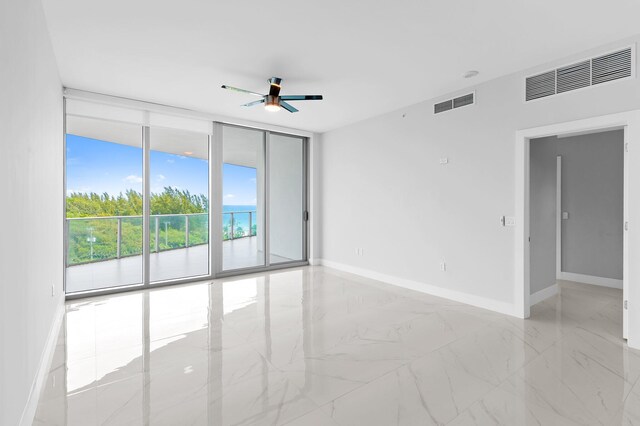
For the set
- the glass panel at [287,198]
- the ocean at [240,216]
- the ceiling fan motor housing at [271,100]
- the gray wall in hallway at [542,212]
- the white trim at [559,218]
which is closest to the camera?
the ceiling fan motor housing at [271,100]

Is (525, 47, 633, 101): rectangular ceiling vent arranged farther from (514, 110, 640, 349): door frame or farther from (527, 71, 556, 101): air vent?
(514, 110, 640, 349): door frame

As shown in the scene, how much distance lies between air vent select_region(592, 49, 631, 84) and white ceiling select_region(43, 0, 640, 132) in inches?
6.4

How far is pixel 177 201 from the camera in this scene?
229 inches

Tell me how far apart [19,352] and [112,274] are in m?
4.02

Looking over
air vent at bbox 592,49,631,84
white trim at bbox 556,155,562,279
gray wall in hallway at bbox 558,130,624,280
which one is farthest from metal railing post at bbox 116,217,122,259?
Result: gray wall in hallway at bbox 558,130,624,280

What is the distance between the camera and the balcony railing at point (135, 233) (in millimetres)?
5008

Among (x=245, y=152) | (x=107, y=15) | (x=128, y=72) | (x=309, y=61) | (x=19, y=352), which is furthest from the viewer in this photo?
(x=245, y=152)

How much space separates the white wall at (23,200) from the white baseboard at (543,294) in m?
5.25

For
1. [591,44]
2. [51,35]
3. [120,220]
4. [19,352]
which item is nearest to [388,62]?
[591,44]

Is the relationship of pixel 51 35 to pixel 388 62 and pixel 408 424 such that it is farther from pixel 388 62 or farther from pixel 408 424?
pixel 408 424

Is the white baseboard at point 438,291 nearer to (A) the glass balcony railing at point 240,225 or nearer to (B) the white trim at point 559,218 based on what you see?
(A) the glass balcony railing at point 240,225

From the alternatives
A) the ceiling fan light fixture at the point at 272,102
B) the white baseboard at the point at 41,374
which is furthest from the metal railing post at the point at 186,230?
the ceiling fan light fixture at the point at 272,102

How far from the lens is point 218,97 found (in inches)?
189

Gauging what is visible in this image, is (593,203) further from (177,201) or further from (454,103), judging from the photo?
(177,201)
